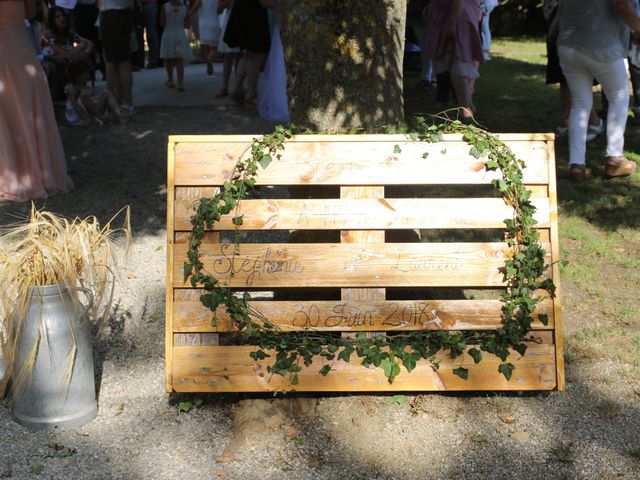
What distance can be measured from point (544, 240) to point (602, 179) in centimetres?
437

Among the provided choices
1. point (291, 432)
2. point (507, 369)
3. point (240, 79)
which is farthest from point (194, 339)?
point (240, 79)

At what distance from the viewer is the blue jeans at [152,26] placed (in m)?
18.1

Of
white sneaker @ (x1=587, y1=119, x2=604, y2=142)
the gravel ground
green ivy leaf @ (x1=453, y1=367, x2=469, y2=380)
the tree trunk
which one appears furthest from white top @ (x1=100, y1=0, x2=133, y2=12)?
green ivy leaf @ (x1=453, y1=367, x2=469, y2=380)

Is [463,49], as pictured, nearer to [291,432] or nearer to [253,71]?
[253,71]

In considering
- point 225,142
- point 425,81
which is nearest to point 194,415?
point 225,142

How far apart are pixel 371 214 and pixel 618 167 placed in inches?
184

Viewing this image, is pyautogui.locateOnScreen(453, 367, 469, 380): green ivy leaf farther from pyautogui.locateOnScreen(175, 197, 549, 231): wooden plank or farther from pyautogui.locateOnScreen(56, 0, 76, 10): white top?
pyautogui.locateOnScreen(56, 0, 76, 10): white top

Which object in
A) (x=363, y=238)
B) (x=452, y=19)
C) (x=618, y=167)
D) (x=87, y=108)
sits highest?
(x=452, y=19)

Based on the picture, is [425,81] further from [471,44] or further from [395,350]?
[395,350]

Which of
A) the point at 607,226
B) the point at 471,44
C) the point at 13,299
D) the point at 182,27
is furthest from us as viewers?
the point at 182,27

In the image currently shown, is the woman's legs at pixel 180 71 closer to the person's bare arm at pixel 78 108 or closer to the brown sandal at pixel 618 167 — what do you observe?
the person's bare arm at pixel 78 108

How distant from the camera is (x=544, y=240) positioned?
13.4ft

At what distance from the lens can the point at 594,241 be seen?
6.57m

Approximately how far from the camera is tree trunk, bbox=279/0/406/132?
452 centimetres
